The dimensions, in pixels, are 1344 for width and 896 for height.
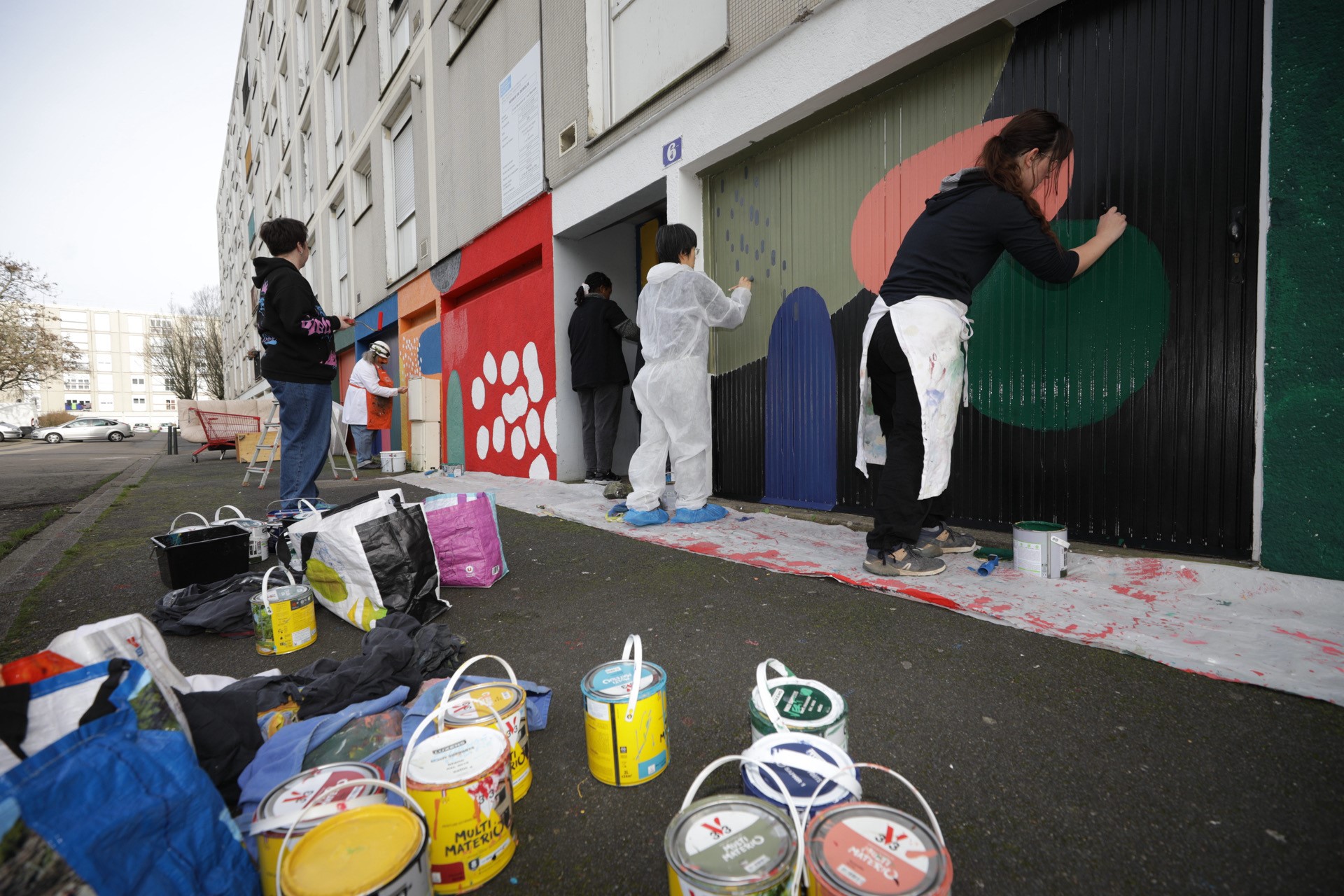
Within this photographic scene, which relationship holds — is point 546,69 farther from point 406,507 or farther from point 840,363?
point 406,507

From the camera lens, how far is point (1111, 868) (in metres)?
0.88

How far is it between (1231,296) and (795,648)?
6.96ft

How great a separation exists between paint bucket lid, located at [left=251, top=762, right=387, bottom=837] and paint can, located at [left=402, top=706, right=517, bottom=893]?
0.22ft

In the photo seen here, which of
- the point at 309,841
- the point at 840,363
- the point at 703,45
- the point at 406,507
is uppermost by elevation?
the point at 703,45

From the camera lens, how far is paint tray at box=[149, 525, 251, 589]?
2.28 metres

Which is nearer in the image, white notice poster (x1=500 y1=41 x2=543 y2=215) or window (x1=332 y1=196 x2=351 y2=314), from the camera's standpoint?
white notice poster (x1=500 y1=41 x2=543 y2=215)

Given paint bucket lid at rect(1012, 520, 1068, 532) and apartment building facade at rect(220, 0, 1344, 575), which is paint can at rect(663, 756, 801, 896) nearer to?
paint bucket lid at rect(1012, 520, 1068, 532)

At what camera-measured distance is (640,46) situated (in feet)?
14.9

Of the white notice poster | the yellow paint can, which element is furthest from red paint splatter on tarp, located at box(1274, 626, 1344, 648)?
the white notice poster

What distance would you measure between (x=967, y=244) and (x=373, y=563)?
2.47m

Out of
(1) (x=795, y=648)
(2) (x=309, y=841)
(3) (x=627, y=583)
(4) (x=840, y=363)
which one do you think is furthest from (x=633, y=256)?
(2) (x=309, y=841)

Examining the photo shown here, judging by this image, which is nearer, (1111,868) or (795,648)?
(1111,868)

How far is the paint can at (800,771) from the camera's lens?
2.85 ft

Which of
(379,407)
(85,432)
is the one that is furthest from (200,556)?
(85,432)
